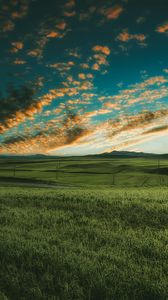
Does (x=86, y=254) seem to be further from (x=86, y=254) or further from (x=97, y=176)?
(x=97, y=176)

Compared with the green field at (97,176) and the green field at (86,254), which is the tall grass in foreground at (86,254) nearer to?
the green field at (86,254)

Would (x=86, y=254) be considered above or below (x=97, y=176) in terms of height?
above

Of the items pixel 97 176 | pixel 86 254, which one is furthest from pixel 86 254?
pixel 97 176

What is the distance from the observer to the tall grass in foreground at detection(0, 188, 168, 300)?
6.06 m

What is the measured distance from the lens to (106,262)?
7238mm

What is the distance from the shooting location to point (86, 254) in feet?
25.7

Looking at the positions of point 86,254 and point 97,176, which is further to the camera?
point 97,176

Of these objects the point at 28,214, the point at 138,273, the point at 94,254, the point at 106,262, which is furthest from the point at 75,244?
the point at 28,214

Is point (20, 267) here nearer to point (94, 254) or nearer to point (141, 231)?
point (94, 254)

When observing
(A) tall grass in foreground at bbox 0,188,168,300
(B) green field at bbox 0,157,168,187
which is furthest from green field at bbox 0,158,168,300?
(B) green field at bbox 0,157,168,187

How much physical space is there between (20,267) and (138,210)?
7386 mm

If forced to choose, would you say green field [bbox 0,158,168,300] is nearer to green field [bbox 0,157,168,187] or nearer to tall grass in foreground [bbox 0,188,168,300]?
tall grass in foreground [bbox 0,188,168,300]

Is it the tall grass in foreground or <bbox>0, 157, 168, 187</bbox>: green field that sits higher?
the tall grass in foreground

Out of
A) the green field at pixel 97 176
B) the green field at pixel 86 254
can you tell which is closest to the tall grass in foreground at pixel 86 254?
the green field at pixel 86 254
